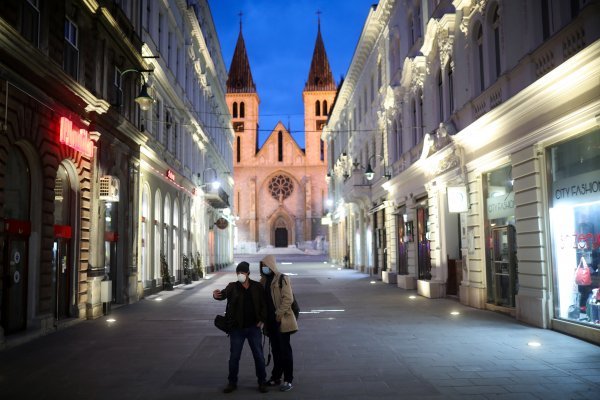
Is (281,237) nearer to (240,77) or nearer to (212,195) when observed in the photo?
(240,77)

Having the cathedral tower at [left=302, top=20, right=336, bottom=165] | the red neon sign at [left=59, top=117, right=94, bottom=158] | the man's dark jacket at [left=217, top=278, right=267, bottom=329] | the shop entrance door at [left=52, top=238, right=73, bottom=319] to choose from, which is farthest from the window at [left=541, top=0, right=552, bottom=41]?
the cathedral tower at [left=302, top=20, right=336, bottom=165]

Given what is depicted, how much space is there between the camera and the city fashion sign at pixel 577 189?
9961mm

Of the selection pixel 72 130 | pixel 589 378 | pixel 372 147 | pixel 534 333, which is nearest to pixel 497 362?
pixel 589 378

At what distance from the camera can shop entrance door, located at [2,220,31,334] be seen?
10.3m

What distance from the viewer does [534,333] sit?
1092 centimetres

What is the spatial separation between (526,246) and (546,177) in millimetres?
1645

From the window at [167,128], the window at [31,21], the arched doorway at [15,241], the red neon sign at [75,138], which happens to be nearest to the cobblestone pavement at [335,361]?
the arched doorway at [15,241]

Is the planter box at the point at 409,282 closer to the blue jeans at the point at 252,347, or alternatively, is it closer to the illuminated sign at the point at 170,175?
the illuminated sign at the point at 170,175

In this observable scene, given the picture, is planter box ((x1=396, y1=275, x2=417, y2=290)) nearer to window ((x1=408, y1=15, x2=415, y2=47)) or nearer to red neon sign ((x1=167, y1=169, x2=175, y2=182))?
window ((x1=408, y1=15, x2=415, y2=47))

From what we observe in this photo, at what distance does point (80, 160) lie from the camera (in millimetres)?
13805

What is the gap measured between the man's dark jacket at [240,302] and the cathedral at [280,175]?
67375 mm

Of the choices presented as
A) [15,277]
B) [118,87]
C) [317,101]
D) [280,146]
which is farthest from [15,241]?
[317,101]

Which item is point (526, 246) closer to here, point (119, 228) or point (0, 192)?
point (0, 192)

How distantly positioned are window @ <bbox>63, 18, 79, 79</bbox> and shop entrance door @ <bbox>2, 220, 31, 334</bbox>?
4160mm
